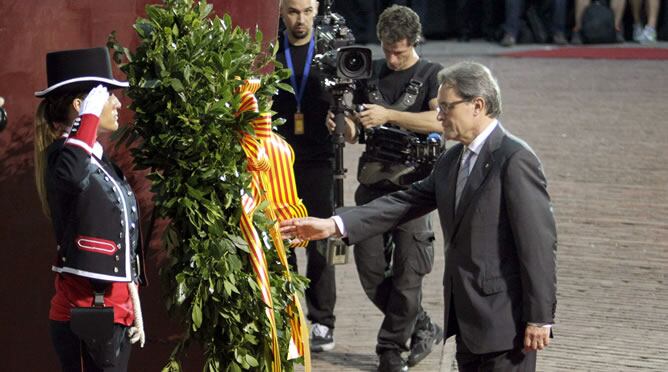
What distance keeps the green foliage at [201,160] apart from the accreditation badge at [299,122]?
2287 millimetres

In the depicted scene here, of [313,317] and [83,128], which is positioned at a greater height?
[83,128]

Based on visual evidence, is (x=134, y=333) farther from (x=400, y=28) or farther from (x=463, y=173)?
(x=400, y=28)

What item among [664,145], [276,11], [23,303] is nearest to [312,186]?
[276,11]

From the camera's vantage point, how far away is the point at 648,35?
1989 cm

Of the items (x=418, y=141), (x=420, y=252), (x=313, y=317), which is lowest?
(x=313, y=317)

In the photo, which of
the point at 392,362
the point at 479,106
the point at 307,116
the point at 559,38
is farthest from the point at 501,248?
the point at 559,38

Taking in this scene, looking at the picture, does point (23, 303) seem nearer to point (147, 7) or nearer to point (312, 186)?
point (147, 7)

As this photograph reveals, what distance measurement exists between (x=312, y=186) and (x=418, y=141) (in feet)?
2.76

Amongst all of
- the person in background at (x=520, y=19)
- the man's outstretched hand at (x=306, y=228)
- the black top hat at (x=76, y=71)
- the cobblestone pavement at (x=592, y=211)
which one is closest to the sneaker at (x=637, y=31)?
the person in background at (x=520, y=19)

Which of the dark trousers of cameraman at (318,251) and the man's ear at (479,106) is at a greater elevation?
the man's ear at (479,106)

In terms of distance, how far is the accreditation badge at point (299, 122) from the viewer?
8.52 m

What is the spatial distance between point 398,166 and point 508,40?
38.8 feet

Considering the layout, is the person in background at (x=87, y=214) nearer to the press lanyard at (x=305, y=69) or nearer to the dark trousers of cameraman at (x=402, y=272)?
the dark trousers of cameraman at (x=402, y=272)

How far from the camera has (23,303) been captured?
22.1 feet
